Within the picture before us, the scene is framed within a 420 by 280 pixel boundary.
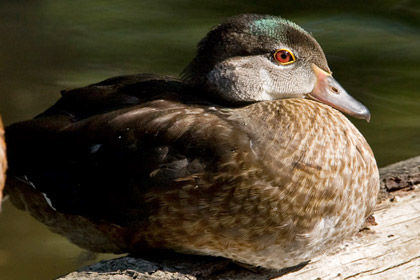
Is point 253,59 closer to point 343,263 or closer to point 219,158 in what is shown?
point 219,158

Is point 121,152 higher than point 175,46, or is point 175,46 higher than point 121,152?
point 121,152

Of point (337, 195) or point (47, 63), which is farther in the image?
point (47, 63)

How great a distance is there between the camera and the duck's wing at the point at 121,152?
328cm

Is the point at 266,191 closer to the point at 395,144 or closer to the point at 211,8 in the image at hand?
the point at 395,144

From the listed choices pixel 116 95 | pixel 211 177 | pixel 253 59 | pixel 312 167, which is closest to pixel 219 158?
pixel 211 177

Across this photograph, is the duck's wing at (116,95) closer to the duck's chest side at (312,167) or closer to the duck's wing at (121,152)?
the duck's wing at (121,152)

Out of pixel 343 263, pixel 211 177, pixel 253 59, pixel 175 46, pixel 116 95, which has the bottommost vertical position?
pixel 175 46

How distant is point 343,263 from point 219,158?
67 cm

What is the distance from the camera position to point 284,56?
140 inches

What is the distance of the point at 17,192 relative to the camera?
3896 mm

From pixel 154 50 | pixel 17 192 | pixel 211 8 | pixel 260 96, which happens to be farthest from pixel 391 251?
pixel 211 8

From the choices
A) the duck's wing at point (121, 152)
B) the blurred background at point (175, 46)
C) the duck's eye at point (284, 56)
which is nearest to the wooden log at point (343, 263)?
the duck's wing at point (121, 152)

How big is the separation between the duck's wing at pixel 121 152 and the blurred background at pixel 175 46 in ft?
7.77

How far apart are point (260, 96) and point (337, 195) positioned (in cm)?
54
